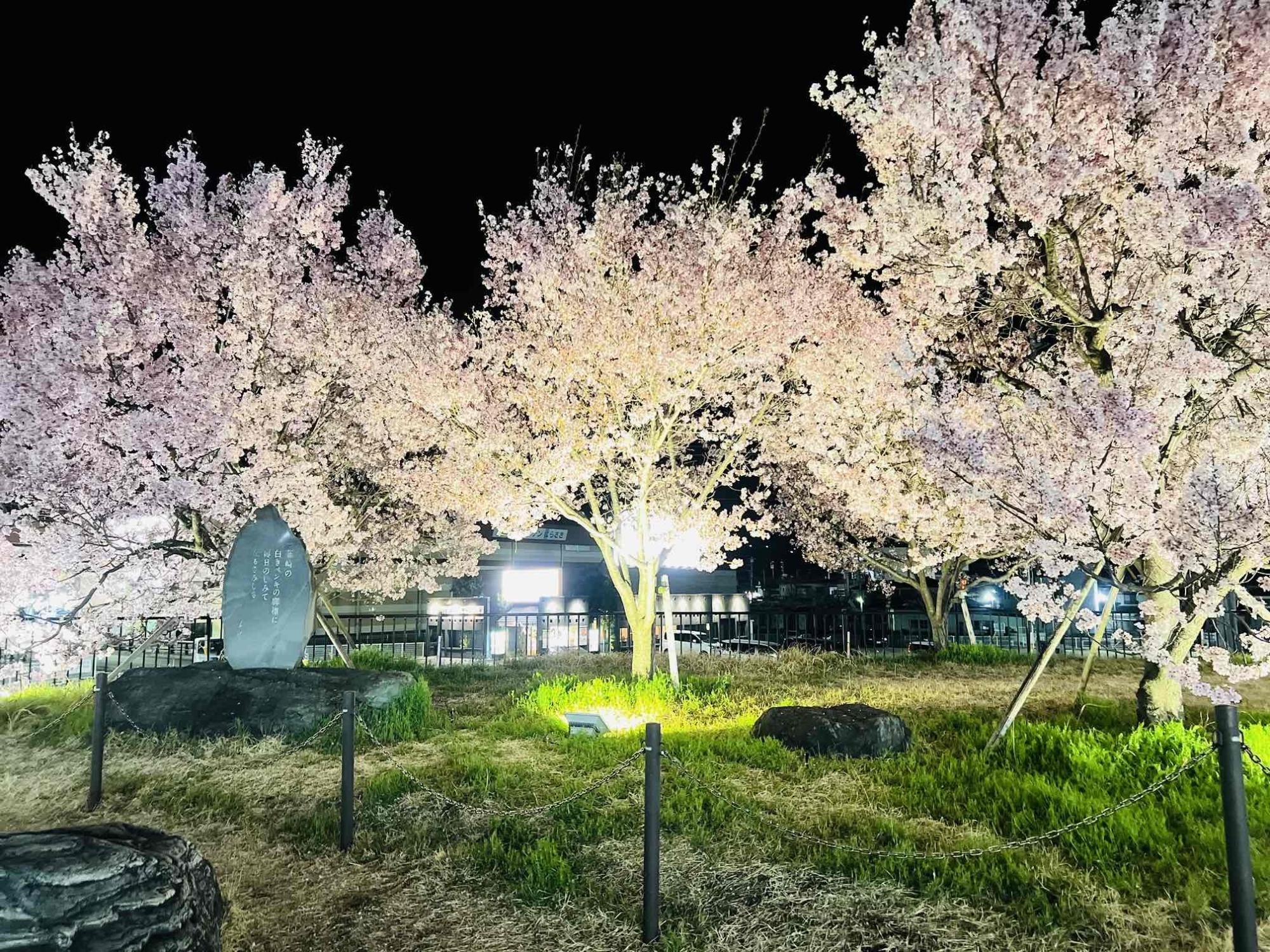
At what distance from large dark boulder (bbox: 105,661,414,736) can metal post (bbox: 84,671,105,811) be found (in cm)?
204

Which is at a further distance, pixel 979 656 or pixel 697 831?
pixel 979 656

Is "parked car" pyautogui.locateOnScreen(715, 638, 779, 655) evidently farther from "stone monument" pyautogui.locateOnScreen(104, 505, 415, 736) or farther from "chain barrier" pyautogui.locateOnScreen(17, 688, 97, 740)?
"chain barrier" pyautogui.locateOnScreen(17, 688, 97, 740)

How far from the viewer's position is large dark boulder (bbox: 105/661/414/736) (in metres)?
9.49

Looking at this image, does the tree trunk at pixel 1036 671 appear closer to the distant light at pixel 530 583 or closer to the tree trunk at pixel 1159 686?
the tree trunk at pixel 1159 686

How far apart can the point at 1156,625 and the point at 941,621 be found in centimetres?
1045

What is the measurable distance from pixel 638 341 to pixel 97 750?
8.44 metres

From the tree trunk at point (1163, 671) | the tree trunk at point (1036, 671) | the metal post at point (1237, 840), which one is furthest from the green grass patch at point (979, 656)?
the metal post at point (1237, 840)

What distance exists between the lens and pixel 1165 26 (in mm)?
7262

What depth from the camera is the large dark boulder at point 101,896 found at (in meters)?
3.33

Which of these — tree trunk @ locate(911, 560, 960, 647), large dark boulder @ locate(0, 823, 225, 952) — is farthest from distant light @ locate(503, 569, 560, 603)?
large dark boulder @ locate(0, 823, 225, 952)

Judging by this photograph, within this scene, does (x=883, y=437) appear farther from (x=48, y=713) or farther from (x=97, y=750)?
(x=48, y=713)

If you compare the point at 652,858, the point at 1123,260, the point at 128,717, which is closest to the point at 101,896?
the point at 652,858

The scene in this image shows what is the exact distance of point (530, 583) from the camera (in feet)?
91.8

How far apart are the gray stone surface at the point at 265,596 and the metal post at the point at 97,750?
2.86 metres
